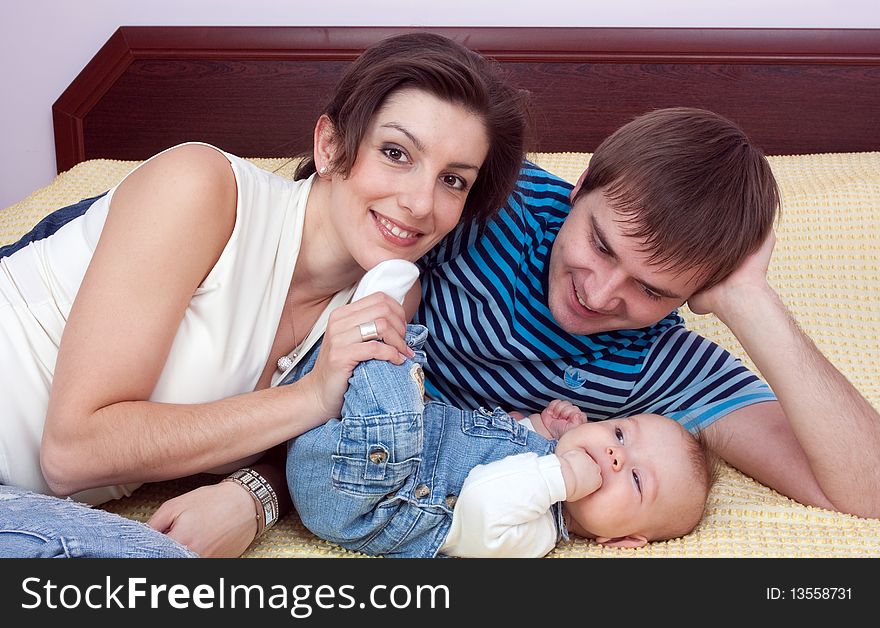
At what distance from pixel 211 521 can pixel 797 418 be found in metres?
0.87


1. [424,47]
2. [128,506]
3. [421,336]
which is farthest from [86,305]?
[424,47]

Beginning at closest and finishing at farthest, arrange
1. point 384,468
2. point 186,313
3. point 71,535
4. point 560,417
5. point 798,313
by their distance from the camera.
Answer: point 71,535, point 384,468, point 186,313, point 560,417, point 798,313

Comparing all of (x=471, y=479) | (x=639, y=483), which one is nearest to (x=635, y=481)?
(x=639, y=483)

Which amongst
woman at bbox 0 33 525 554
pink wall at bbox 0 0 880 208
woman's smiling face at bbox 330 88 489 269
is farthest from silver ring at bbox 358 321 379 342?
pink wall at bbox 0 0 880 208

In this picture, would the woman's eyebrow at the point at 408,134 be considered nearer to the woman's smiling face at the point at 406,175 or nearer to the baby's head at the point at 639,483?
the woman's smiling face at the point at 406,175

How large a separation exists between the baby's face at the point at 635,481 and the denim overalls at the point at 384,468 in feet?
0.20

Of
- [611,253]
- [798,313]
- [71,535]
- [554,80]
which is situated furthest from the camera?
[554,80]

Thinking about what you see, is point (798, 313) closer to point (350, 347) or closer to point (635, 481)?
point (635, 481)

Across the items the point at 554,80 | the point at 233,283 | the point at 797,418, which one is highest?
the point at 554,80

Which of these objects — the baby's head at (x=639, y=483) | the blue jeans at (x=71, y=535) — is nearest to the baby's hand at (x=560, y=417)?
the baby's head at (x=639, y=483)

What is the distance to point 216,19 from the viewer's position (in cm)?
254

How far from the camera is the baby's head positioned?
120 centimetres

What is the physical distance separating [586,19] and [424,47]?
130cm
